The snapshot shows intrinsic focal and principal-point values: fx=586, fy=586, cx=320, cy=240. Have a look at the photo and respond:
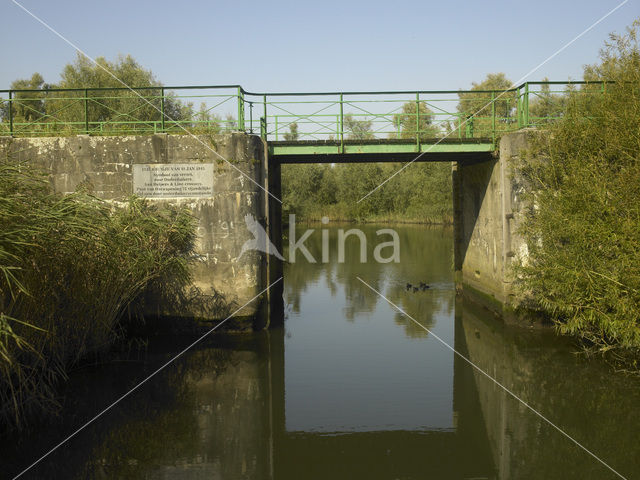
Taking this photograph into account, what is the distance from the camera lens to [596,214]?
33.7 ft

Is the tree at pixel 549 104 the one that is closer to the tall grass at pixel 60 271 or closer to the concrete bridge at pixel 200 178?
the concrete bridge at pixel 200 178

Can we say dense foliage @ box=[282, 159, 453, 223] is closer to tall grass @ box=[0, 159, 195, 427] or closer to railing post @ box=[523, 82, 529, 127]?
railing post @ box=[523, 82, 529, 127]

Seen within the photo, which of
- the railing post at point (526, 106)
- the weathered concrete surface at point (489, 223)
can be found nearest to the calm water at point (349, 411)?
the weathered concrete surface at point (489, 223)

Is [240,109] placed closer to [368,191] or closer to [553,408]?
[553,408]

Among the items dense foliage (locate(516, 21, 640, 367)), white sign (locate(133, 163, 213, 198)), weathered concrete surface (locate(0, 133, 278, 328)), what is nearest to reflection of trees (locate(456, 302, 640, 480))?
dense foliage (locate(516, 21, 640, 367))

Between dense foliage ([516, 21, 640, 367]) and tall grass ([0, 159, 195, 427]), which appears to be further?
dense foliage ([516, 21, 640, 367])

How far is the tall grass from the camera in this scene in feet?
23.2

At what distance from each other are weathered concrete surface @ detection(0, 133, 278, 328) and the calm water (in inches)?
51.1

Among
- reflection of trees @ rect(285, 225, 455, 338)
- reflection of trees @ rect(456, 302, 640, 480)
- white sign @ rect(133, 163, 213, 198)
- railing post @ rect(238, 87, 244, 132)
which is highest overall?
railing post @ rect(238, 87, 244, 132)

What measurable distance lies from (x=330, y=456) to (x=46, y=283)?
4.56 metres

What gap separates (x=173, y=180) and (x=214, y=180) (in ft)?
2.92

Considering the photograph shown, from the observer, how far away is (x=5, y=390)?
7.50 m

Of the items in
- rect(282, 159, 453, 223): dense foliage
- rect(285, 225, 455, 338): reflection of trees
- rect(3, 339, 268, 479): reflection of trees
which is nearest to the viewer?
rect(3, 339, 268, 479): reflection of trees

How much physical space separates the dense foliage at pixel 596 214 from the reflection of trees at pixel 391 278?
373 centimetres
